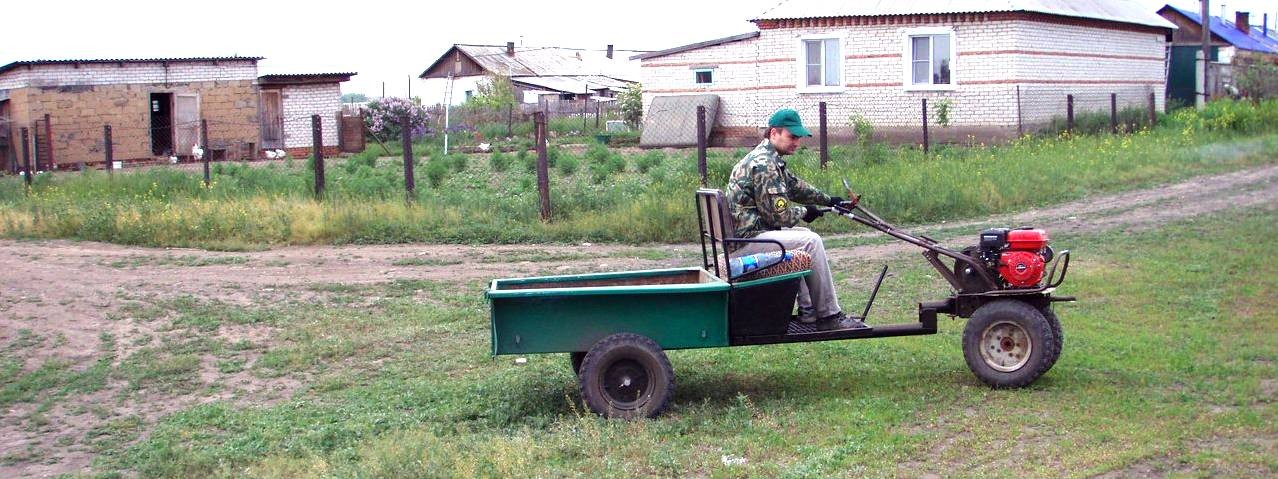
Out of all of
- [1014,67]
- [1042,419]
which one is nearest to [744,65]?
[1014,67]

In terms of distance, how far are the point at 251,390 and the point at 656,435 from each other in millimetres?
3237

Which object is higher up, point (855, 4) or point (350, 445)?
point (855, 4)

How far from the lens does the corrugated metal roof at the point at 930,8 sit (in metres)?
27.9

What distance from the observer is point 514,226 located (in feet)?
49.5

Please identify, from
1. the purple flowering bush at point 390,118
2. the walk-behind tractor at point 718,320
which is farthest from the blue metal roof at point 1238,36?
the walk-behind tractor at point 718,320

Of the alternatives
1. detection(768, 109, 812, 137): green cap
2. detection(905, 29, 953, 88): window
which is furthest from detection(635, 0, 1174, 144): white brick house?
detection(768, 109, 812, 137): green cap

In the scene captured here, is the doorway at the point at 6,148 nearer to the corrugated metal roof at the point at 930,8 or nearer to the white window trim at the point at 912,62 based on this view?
the corrugated metal roof at the point at 930,8

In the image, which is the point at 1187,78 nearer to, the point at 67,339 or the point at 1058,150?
the point at 1058,150

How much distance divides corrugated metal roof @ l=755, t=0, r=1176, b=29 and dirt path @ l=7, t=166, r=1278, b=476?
461 inches

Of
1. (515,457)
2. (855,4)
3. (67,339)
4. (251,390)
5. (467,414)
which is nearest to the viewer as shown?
(515,457)

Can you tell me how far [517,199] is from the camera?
1664cm

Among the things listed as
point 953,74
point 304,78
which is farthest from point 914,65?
point 304,78

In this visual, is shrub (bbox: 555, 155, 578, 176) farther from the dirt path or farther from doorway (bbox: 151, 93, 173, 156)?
doorway (bbox: 151, 93, 173, 156)

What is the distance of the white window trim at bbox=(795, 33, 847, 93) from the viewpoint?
1188 inches
